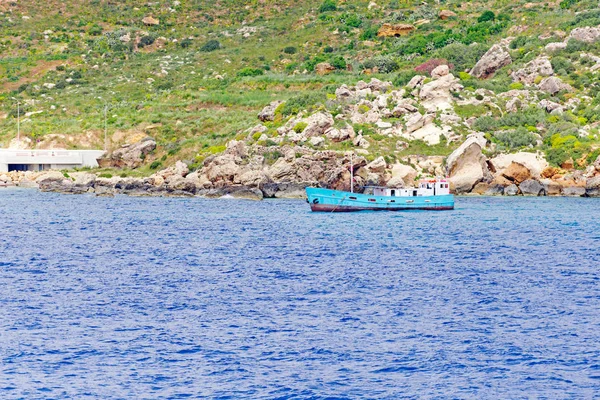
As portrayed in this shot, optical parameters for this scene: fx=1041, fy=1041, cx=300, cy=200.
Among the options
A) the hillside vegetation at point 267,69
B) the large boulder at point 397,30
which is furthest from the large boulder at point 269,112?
the large boulder at point 397,30

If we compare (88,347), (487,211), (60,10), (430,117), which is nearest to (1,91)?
(60,10)

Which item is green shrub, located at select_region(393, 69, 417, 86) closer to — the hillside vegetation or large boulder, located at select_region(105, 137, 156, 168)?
the hillside vegetation

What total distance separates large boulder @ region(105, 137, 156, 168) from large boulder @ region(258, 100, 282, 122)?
44.6 ft

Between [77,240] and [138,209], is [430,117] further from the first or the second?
[77,240]

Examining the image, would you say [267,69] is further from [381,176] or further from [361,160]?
[381,176]

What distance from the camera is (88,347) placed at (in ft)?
113

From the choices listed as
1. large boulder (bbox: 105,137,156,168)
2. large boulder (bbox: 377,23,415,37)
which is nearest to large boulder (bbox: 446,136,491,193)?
large boulder (bbox: 105,137,156,168)

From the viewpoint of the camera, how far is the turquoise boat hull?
88.4 meters

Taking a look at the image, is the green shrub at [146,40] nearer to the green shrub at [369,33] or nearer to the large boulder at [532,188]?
the green shrub at [369,33]

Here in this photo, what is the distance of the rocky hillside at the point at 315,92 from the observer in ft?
346

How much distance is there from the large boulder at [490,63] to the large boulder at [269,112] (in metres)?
26.1

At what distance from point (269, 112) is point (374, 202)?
39794 millimetres

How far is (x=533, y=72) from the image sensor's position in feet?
420

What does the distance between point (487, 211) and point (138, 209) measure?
30148 mm
